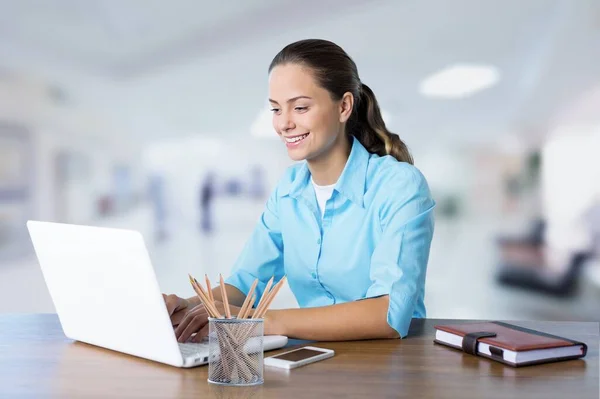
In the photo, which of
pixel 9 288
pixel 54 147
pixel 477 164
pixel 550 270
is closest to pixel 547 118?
pixel 477 164

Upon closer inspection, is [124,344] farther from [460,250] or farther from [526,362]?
[460,250]

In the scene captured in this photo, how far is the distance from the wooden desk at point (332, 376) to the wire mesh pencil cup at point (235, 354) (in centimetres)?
2

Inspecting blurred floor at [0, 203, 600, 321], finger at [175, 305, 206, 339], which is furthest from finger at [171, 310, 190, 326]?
blurred floor at [0, 203, 600, 321]

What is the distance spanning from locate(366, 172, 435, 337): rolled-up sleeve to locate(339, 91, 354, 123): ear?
0.29m

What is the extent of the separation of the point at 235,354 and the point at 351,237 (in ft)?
2.84

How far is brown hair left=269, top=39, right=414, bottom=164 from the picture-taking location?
204 cm

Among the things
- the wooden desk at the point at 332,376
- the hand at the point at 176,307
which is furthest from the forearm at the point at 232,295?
the wooden desk at the point at 332,376

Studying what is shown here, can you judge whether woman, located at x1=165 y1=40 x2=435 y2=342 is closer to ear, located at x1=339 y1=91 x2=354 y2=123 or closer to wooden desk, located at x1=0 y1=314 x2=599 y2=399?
ear, located at x1=339 y1=91 x2=354 y2=123

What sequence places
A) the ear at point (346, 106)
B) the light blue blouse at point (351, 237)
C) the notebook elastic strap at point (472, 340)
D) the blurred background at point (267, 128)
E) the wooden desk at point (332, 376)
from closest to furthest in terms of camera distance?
the wooden desk at point (332, 376) → the notebook elastic strap at point (472, 340) → the light blue blouse at point (351, 237) → the ear at point (346, 106) → the blurred background at point (267, 128)

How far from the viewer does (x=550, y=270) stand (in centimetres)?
510

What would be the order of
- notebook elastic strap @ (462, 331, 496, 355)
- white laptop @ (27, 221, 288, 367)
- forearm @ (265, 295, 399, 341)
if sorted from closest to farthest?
white laptop @ (27, 221, 288, 367)
notebook elastic strap @ (462, 331, 496, 355)
forearm @ (265, 295, 399, 341)

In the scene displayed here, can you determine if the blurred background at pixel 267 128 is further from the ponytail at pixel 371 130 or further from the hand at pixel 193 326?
the hand at pixel 193 326

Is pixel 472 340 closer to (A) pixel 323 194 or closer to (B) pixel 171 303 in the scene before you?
(B) pixel 171 303

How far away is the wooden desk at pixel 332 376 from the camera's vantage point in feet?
3.90
